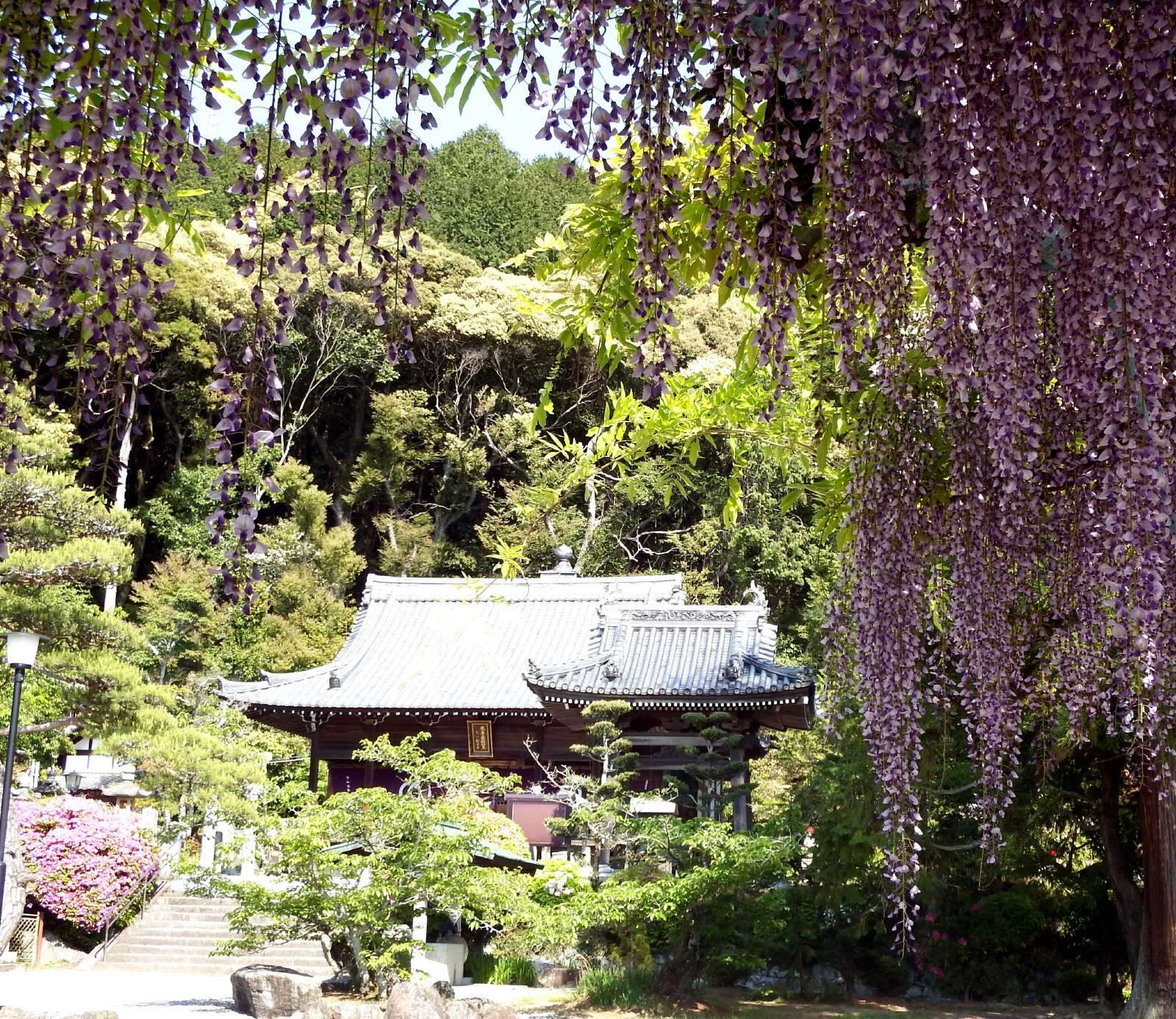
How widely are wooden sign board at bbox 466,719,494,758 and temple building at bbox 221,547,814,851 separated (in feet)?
0.08

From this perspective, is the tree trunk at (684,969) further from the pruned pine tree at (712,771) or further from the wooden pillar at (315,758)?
the wooden pillar at (315,758)

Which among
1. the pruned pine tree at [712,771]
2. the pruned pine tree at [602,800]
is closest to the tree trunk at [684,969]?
the pruned pine tree at [602,800]

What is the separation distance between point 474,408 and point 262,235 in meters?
25.9

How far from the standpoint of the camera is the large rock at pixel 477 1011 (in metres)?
7.11

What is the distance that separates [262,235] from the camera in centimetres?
198

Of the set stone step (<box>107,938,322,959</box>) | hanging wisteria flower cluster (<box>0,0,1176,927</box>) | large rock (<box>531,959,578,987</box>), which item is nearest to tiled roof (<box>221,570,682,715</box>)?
stone step (<box>107,938,322,959</box>)

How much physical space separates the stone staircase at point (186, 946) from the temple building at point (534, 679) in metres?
3.18

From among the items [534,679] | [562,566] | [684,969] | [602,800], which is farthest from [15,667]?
[562,566]

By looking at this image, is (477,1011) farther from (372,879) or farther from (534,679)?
(534,679)

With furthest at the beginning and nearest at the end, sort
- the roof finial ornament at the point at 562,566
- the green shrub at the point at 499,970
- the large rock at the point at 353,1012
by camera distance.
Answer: the roof finial ornament at the point at 562,566, the green shrub at the point at 499,970, the large rock at the point at 353,1012

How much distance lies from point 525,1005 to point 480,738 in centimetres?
786

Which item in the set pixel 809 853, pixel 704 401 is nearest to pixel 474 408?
pixel 809 853

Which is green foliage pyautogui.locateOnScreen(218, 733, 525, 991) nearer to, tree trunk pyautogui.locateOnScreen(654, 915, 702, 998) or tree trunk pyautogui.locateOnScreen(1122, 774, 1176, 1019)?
tree trunk pyautogui.locateOnScreen(654, 915, 702, 998)

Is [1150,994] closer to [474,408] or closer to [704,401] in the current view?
[704,401]
